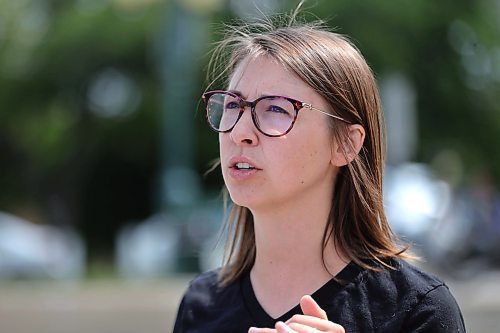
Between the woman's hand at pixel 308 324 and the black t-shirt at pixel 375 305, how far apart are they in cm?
19

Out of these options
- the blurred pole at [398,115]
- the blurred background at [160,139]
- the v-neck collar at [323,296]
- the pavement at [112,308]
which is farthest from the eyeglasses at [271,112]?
the blurred pole at [398,115]

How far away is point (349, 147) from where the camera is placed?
2184 mm

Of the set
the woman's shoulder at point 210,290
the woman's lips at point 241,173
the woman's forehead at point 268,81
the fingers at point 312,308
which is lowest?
the woman's shoulder at point 210,290

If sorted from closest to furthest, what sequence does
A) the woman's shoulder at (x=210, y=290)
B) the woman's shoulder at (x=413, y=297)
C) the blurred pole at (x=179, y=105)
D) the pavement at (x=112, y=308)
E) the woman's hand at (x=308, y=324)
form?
the woman's hand at (x=308, y=324) → the woman's shoulder at (x=413, y=297) → the woman's shoulder at (x=210, y=290) → the pavement at (x=112, y=308) → the blurred pole at (x=179, y=105)

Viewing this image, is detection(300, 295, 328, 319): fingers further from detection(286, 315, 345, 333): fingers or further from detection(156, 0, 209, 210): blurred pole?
detection(156, 0, 209, 210): blurred pole

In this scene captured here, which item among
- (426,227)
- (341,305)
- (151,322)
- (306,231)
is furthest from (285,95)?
(426,227)

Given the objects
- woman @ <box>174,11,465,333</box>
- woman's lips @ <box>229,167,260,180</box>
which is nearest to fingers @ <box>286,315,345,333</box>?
woman @ <box>174,11,465,333</box>

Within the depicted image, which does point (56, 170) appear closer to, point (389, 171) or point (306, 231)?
point (389, 171)

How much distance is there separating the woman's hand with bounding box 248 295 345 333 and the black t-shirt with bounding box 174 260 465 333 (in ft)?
0.62

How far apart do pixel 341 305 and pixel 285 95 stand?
49 centimetres

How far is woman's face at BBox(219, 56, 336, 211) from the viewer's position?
2.09 meters

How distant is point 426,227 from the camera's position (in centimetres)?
1436

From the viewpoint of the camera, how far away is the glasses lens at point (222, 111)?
216cm

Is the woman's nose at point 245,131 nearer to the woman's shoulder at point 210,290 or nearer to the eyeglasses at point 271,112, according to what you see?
the eyeglasses at point 271,112
